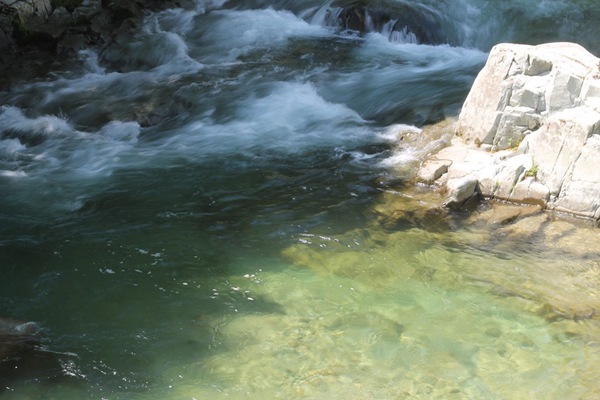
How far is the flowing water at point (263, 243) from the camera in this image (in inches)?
179

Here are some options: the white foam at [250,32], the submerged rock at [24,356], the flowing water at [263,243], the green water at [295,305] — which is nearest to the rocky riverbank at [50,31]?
Result: the flowing water at [263,243]

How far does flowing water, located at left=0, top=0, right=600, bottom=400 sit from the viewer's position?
455cm

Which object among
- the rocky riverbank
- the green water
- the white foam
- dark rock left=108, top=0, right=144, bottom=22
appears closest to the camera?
the green water

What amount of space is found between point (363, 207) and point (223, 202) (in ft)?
4.03

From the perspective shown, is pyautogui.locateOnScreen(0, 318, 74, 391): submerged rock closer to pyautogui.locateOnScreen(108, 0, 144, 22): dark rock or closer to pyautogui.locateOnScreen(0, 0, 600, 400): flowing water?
pyautogui.locateOnScreen(0, 0, 600, 400): flowing water

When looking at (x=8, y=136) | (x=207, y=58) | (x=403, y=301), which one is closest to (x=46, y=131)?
(x=8, y=136)

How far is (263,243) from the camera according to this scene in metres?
5.93

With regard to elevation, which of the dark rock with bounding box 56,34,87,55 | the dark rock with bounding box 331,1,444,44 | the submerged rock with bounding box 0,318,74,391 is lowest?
the submerged rock with bounding box 0,318,74,391

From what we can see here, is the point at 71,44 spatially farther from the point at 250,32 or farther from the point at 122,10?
the point at 250,32

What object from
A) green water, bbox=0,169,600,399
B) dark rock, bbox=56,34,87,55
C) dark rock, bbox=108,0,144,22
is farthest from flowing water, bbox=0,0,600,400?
dark rock, bbox=108,0,144,22

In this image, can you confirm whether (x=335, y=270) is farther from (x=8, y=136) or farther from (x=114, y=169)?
(x=8, y=136)

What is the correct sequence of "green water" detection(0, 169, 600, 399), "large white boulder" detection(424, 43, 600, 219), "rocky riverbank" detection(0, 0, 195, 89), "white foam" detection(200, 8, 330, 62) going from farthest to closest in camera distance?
"white foam" detection(200, 8, 330, 62), "rocky riverbank" detection(0, 0, 195, 89), "large white boulder" detection(424, 43, 600, 219), "green water" detection(0, 169, 600, 399)

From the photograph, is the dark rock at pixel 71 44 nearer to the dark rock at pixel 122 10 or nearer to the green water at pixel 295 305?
the dark rock at pixel 122 10

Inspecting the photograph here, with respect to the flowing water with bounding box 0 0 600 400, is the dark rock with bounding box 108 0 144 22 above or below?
above
